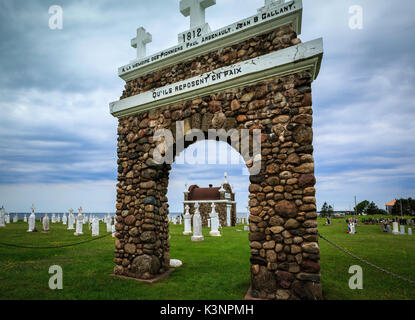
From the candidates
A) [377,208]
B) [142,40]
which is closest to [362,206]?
[377,208]

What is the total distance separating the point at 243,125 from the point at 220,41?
2.07m

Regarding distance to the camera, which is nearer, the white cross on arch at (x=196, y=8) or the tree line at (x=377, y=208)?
the white cross on arch at (x=196, y=8)

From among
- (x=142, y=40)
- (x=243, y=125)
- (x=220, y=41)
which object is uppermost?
(x=142, y=40)

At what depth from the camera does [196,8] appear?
241 inches

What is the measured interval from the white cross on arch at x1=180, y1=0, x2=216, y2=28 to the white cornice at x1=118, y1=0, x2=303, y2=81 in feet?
1.87

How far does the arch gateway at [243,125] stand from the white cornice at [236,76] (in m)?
0.02

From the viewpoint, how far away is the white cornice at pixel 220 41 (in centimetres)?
498

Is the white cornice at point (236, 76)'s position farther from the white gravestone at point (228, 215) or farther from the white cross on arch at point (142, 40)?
the white gravestone at point (228, 215)

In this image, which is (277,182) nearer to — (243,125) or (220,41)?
(243,125)

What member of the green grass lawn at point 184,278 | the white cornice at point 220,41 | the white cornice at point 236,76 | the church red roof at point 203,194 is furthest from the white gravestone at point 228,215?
the white cornice at point 220,41

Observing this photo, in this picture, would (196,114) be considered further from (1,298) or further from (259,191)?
(1,298)

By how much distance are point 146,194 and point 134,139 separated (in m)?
1.55

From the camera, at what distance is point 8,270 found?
273 inches

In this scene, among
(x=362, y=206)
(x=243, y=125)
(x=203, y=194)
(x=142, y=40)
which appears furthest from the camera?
(x=362, y=206)
